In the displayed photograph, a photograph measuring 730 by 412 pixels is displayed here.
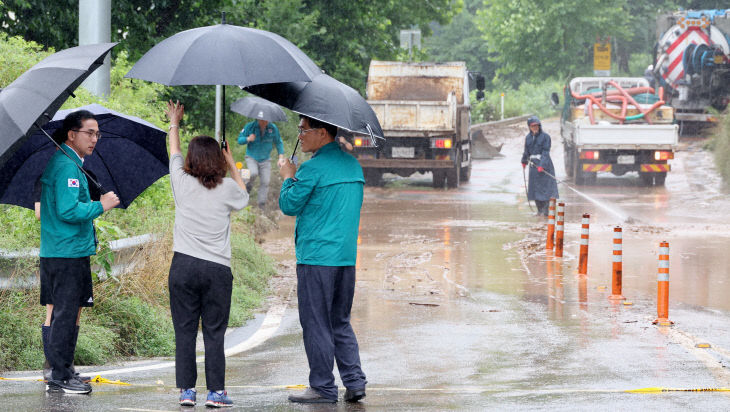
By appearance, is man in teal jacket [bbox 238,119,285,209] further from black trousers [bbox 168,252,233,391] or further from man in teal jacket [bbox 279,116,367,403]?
black trousers [bbox 168,252,233,391]

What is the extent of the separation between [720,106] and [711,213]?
18.5 m

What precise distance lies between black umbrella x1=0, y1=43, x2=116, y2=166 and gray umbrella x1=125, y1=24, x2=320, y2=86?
0.29 meters

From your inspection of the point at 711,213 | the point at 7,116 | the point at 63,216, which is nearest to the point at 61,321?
the point at 63,216

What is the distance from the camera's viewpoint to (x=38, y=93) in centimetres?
614

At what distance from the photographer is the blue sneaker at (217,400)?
6.26m

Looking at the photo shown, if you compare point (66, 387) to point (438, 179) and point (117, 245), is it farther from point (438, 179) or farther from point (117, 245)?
point (438, 179)

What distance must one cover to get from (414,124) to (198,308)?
63.5ft

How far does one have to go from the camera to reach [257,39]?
253 inches

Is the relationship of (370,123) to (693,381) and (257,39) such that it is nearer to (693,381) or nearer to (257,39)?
(257,39)

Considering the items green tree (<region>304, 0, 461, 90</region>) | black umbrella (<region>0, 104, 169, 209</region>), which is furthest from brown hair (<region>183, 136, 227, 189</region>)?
green tree (<region>304, 0, 461, 90</region>)

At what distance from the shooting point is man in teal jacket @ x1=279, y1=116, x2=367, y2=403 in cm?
643

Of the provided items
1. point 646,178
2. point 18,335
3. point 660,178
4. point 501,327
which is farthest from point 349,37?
point 18,335

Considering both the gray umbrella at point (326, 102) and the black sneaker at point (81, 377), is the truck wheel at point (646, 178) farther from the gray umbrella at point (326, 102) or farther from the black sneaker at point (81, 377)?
the black sneaker at point (81, 377)

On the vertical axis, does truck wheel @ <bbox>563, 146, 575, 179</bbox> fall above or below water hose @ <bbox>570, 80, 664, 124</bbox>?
below
